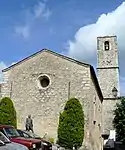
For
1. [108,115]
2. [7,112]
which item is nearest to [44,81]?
[7,112]

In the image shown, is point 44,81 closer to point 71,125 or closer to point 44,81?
point 44,81

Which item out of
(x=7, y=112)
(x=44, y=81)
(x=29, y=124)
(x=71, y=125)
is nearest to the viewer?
(x=71, y=125)

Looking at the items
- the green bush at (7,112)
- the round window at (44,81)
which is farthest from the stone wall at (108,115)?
the green bush at (7,112)

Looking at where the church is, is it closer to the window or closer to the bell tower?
the window

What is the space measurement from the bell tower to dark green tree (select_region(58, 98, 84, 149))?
2336cm

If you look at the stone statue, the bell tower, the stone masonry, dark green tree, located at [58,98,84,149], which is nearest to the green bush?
the stone masonry

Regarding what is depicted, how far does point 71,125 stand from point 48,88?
13.0 feet

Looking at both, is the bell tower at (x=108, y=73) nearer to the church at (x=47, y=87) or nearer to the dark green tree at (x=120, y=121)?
the dark green tree at (x=120, y=121)

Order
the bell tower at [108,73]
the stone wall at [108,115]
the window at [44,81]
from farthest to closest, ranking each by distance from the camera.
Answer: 1. the bell tower at [108,73]
2. the stone wall at [108,115]
3. the window at [44,81]

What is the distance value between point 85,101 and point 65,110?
5.79 ft

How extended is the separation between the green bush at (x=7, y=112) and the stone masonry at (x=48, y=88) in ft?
1.75

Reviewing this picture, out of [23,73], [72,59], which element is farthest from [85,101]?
[23,73]

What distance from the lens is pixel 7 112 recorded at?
26.3m

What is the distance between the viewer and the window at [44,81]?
89.6ft
